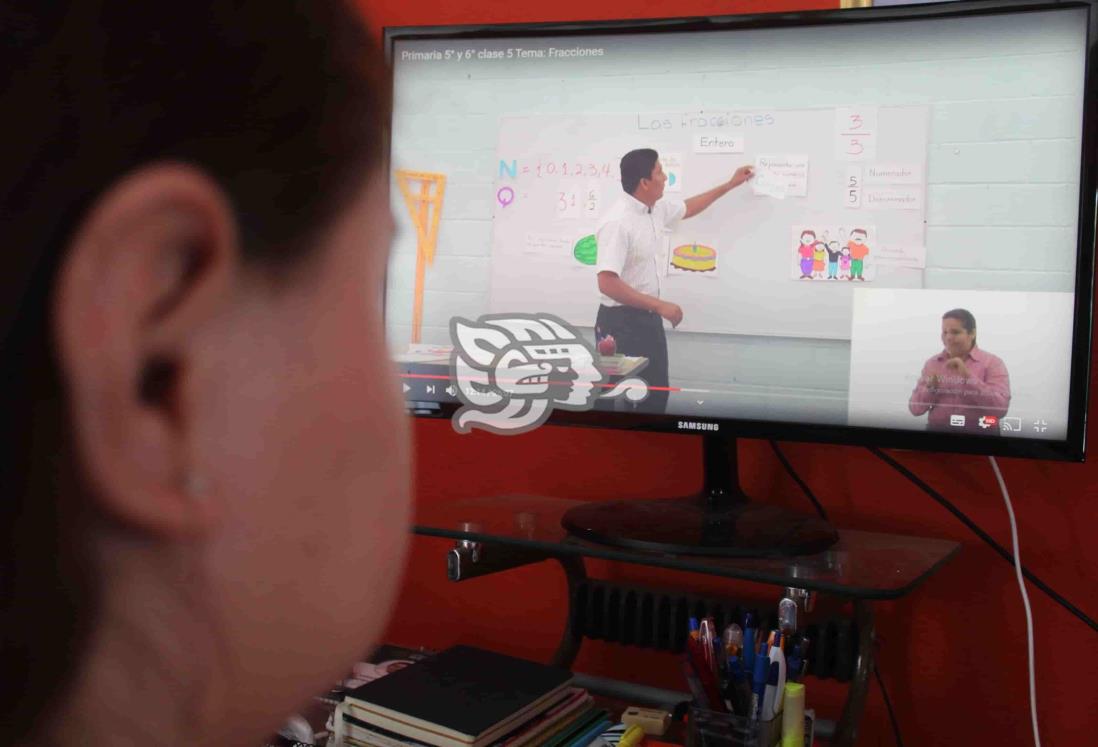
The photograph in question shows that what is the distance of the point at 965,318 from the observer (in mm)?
676

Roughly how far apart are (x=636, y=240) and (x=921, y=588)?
0.39 metres

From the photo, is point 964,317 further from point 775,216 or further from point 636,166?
point 636,166

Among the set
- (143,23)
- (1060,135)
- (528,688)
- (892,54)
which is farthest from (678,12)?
(143,23)

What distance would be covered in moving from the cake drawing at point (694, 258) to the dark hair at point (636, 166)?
60 millimetres

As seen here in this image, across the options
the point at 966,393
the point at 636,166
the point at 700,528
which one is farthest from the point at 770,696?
the point at 636,166

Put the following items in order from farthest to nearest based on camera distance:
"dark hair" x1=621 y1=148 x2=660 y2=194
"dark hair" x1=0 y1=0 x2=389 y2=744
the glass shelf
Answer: "dark hair" x1=621 y1=148 x2=660 y2=194
the glass shelf
"dark hair" x1=0 y1=0 x2=389 y2=744

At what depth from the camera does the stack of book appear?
655 millimetres

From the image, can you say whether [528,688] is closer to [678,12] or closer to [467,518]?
[467,518]

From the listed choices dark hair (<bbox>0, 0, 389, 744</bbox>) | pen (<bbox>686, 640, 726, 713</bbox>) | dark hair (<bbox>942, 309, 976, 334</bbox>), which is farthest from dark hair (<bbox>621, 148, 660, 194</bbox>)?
dark hair (<bbox>0, 0, 389, 744</bbox>)

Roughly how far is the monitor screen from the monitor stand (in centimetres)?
7

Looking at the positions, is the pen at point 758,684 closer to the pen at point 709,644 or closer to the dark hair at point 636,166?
the pen at point 709,644

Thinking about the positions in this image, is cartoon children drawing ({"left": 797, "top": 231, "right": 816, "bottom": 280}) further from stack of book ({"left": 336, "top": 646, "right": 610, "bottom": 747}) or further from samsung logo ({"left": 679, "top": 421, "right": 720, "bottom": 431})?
stack of book ({"left": 336, "top": 646, "right": 610, "bottom": 747})

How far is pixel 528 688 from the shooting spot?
0.72 meters

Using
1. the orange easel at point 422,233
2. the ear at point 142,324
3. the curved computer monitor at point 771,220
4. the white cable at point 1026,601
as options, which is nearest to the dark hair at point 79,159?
the ear at point 142,324
